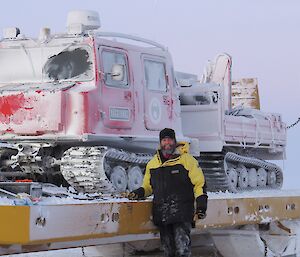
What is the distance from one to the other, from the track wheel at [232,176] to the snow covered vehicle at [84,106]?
33.4 inches

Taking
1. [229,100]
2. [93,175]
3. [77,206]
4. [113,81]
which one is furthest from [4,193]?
[229,100]

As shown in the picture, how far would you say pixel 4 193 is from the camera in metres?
5.53

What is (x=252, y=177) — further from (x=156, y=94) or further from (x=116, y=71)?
(x=116, y=71)

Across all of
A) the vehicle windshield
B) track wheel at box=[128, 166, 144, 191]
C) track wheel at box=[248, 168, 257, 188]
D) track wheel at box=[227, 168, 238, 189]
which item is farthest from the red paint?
track wheel at box=[248, 168, 257, 188]

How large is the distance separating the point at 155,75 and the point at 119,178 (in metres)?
1.80

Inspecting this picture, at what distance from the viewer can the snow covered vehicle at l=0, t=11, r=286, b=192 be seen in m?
9.27

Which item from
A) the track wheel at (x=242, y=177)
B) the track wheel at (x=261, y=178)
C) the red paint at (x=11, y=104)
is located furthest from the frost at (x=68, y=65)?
the track wheel at (x=261, y=178)

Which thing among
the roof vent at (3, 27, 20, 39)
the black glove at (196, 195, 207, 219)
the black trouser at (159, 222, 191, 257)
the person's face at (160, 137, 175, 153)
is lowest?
the black trouser at (159, 222, 191, 257)

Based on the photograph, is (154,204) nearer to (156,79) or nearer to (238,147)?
(156,79)

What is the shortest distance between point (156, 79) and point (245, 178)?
3.03 metres

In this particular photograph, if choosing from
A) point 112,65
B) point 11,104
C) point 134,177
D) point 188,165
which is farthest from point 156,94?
point 188,165

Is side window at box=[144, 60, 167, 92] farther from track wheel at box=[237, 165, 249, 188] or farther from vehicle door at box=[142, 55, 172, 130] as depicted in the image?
track wheel at box=[237, 165, 249, 188]

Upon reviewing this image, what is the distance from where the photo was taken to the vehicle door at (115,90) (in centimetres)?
956

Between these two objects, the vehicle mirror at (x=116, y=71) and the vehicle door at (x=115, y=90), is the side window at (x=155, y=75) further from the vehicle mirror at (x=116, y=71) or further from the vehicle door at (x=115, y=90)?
the vehicle mirror at (x=116, y=71)
